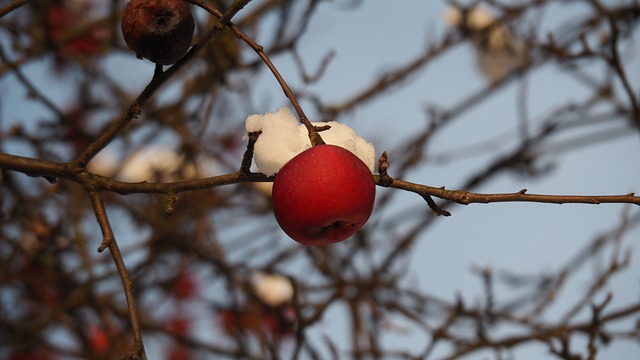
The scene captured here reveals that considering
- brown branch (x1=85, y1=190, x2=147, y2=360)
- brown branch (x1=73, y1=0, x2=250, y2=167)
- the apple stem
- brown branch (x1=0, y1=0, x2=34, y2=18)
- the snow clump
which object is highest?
brown branch (x1=0, y1=0, x2=34, y2=18)

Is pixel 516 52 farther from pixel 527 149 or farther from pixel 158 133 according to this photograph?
pixel 158 133

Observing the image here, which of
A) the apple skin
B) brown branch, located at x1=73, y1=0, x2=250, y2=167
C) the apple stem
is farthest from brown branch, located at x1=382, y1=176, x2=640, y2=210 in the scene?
brown branch, located at x1=73, y1=0, x2=250, y2=167

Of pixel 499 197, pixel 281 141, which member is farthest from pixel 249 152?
pixel 499 197

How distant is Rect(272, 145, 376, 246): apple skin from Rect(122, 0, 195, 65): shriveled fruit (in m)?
0.22

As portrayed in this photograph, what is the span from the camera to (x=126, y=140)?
2.08 m

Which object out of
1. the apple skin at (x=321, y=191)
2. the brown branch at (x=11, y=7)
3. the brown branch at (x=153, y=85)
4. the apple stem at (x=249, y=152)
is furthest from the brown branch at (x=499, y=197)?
the brown branch at (x=11, y=7)

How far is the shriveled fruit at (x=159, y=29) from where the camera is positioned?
833mm

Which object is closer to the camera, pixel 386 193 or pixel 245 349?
pixel 245 349

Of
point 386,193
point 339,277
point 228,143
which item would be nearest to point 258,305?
point 339,277

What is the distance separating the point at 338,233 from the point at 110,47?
152 centimetres

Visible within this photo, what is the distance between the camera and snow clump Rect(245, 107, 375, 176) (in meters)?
0.84

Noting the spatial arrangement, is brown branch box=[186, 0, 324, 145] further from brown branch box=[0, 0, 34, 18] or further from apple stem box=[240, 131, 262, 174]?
brown branch box=[0, 0, 34, 18]

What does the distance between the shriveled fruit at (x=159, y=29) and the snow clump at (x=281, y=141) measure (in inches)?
5.1

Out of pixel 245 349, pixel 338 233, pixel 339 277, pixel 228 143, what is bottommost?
pixel 338 233
